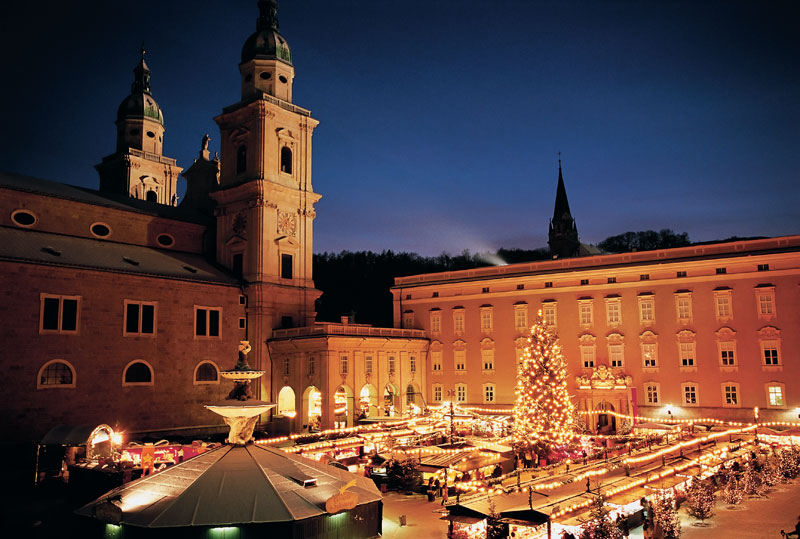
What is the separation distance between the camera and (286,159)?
157ft

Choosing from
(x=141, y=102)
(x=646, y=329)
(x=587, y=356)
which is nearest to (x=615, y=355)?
(x=587, y=356)

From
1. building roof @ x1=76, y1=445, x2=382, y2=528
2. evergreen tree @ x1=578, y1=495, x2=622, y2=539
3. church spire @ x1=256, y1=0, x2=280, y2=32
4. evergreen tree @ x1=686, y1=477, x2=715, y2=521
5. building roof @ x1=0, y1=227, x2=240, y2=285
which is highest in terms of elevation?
church spire @ x1=256, y1=0, x2=280, y2=32

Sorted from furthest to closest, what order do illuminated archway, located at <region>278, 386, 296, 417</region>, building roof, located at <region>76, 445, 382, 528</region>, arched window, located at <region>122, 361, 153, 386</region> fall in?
illuminated archway, located at <region>278, 386, 296, 417</region> → arched window, located at <region>122, 361, 153, 386</region> → building roof, located at <region>76, 445, 382, 528</region>

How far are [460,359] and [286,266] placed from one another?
15051 mm

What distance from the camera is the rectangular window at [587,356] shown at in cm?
4188

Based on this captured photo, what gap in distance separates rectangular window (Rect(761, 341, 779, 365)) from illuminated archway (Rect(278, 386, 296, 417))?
30.2m

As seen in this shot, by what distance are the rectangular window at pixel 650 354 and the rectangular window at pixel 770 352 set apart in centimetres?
606

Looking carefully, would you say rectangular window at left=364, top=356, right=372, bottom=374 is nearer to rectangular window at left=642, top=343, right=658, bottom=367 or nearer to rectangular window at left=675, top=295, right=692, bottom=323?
rectangular window at left=642, top=343, right=658, bottom=367

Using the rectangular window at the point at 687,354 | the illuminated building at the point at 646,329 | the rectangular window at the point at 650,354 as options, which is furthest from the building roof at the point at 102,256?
the rectangular window at the point at 687,354

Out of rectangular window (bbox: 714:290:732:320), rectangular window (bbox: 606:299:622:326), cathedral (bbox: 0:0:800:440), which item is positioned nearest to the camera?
cathedral (bbox: 0:0:800:440)

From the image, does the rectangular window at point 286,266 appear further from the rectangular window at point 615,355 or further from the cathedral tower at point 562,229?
the cathedral tower at point 562,229

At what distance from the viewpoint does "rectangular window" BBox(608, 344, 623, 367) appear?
134 ft

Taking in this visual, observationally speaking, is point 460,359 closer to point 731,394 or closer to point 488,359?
point 488,359

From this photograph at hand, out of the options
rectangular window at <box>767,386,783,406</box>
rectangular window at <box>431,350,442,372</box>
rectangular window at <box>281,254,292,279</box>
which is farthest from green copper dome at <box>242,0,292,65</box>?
rectangular window at <box>767,386,783,406</box>
